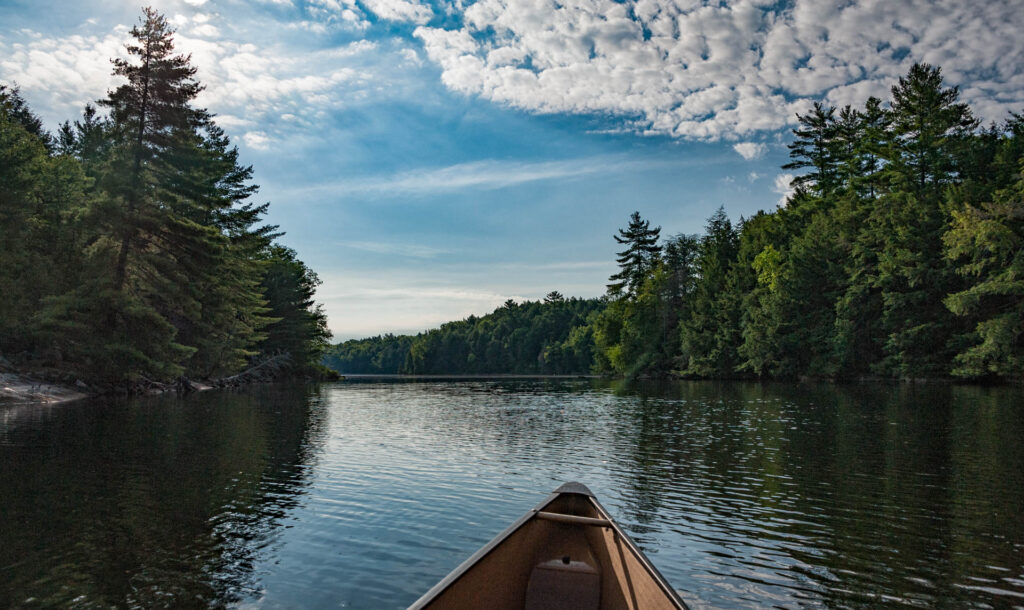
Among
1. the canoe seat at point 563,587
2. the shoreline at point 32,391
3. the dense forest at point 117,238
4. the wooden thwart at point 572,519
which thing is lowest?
the shoreline at point 32,391

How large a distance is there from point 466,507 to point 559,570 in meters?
6.52

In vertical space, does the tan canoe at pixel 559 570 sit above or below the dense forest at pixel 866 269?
below

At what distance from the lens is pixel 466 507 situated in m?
11.9

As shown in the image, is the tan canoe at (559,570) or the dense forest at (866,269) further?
the dense forest at (866,269)

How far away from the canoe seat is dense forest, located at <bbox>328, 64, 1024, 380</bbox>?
2048 inches

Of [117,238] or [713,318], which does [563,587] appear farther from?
[713,318]

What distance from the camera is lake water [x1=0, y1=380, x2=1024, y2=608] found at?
24.9 feet

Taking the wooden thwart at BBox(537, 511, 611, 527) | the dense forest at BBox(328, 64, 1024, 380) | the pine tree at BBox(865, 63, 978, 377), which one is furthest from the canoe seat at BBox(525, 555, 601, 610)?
the pine tree at BBox(865, 63, 978, 377)

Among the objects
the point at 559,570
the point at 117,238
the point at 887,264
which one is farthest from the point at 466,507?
the point at 887,264

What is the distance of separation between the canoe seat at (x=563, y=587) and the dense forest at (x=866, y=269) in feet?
171

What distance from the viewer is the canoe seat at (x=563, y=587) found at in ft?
18.2

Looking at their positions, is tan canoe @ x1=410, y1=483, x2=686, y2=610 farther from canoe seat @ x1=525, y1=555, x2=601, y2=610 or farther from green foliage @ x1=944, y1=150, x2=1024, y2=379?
green foliage @ x1=944, y1=150, x2=1024, y2=379

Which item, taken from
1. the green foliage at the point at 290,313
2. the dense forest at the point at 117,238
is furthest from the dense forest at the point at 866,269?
the dense forest at the point at 117,238

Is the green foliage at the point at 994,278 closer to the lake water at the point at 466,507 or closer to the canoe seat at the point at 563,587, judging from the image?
the lake water at the point at 466,507
